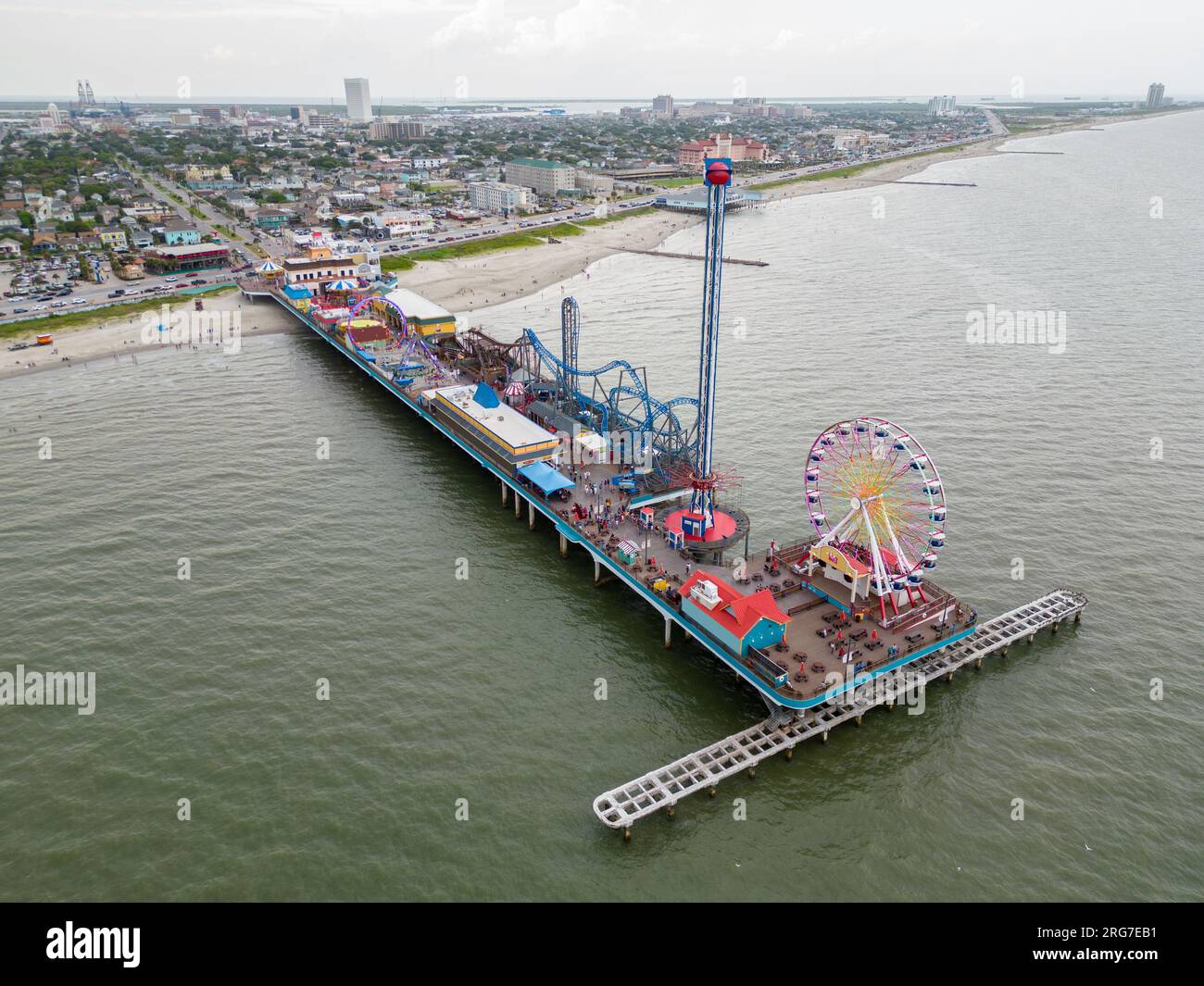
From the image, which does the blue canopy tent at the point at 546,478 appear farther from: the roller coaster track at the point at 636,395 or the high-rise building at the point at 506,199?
the high-rise building at the point at 506,199

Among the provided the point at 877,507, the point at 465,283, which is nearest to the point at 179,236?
the point at 465,283

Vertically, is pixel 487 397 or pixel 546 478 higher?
pixel 487 397

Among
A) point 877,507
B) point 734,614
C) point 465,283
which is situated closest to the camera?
point 734,614

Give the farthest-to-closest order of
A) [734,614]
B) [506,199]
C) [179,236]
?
[506,199], [179,236], [734,614]

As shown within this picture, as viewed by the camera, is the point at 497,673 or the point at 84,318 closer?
the point at 497,673

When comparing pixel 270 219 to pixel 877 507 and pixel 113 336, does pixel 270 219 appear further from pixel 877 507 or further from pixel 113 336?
pixel 877 507

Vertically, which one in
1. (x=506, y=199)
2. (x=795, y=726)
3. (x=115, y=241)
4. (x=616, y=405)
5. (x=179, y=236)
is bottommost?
(x=795, y=726)

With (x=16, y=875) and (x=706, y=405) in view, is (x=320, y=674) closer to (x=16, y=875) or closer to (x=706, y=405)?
(x=16, y=875)

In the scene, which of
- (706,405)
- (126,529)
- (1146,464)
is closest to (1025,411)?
(1146,464)
